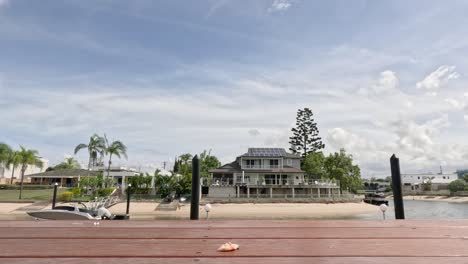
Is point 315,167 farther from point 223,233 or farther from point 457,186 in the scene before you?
point 223,233

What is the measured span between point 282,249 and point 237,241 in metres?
0.41

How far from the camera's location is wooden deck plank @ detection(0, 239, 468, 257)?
1.79m

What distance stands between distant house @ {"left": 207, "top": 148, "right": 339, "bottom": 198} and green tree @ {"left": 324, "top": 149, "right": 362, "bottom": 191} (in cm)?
699

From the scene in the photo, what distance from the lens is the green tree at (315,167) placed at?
55.8 meters

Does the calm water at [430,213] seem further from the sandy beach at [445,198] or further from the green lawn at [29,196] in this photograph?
the green lawn at [29,196]

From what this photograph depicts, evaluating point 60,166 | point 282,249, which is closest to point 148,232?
point 282,249

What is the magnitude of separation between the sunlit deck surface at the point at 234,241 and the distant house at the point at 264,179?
4285 cm

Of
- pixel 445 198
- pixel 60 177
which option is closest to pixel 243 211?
pixel 60 177

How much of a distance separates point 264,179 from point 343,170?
1779 cm

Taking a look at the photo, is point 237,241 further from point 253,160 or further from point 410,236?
point 253,160

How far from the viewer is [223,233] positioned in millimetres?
2580

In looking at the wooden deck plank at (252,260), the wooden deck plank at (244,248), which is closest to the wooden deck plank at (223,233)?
the wooden deck plank at (244,248)

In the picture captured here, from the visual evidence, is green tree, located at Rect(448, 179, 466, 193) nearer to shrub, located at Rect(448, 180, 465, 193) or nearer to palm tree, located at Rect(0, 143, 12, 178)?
shrub, located at Rect(448, 180, 465, 193)

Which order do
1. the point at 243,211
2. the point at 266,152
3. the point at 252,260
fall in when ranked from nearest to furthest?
the point at 252,260, the point at 243,211, the point at 266,152
